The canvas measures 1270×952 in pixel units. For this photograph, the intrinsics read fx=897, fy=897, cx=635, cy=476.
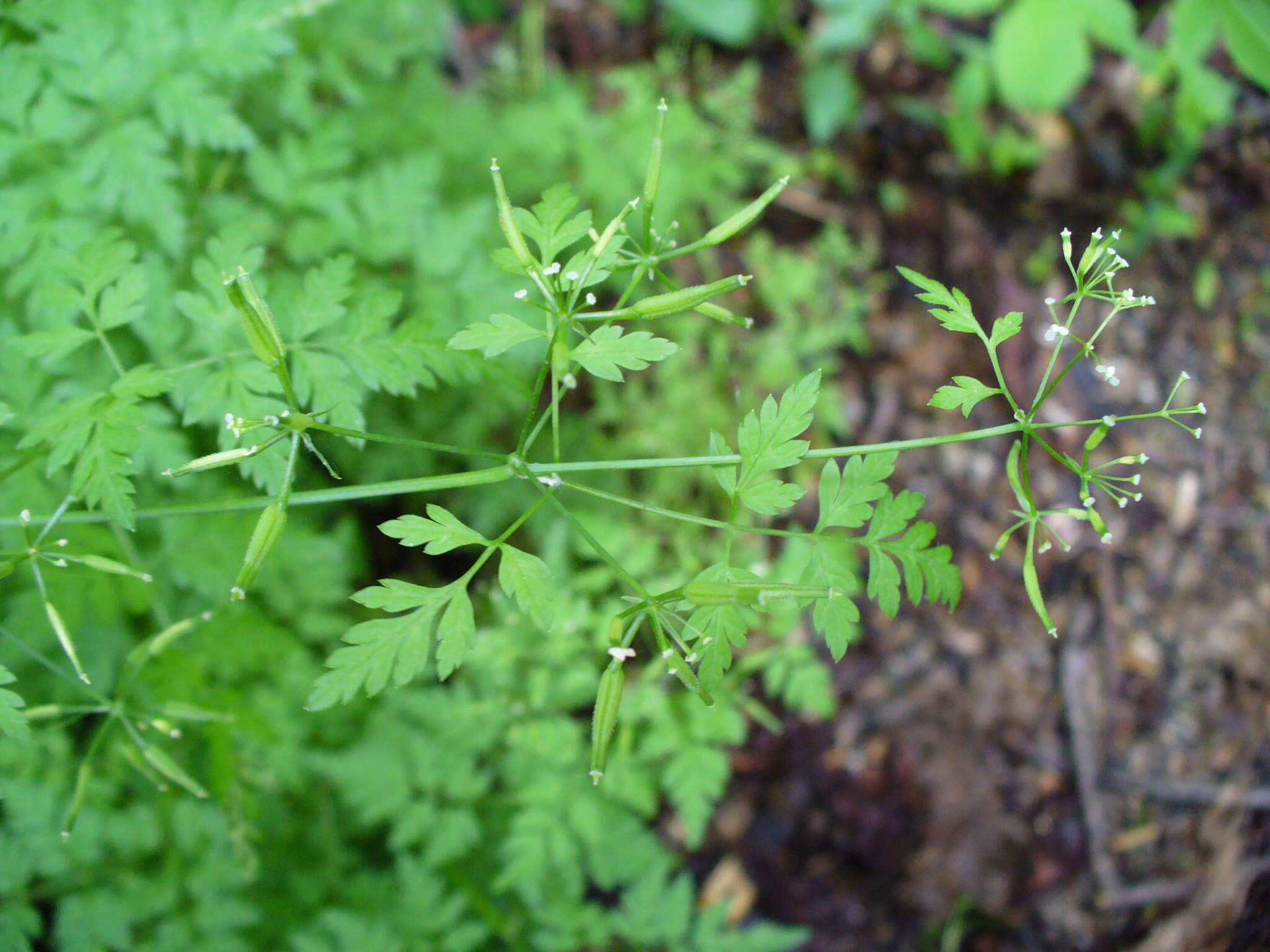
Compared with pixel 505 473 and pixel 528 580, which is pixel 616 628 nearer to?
pixel 528 580

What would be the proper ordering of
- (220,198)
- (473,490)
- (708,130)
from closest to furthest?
1. (220,198)
2. (473,490)
3. (708,130)

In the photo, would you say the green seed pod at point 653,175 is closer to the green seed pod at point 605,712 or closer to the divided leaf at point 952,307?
the divided leaf at point 952,307

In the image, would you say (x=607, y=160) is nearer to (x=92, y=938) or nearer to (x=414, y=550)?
(x=414, y=550)

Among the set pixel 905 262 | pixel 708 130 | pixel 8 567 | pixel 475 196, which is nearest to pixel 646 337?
pixel 8 567

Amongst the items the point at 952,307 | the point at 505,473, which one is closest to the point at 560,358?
the point at 505,473

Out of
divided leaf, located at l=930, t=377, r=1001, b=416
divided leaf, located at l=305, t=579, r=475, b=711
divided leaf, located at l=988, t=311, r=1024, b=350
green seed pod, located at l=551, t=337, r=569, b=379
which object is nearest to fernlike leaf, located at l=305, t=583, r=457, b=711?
divided leaf, located at l=305, t=579, r=475, b=711
